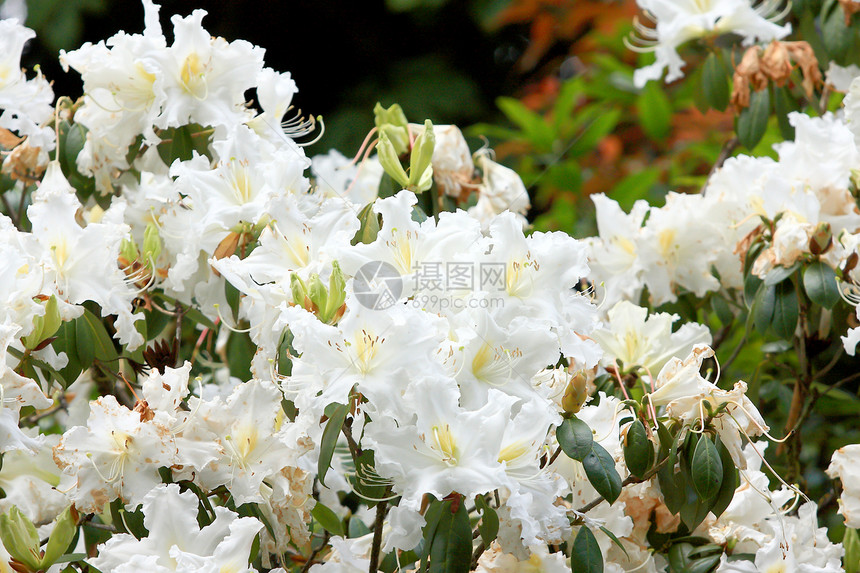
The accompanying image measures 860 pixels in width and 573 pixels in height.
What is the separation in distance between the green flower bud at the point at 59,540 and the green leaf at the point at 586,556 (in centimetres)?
52

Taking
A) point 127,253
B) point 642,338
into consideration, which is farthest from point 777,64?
point 127,253

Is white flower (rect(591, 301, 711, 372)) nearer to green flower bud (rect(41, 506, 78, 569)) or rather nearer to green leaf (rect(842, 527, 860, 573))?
green leaf (rect(842, 527, 860, 573))

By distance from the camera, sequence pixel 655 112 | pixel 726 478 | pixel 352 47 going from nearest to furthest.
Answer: pixel 726 478 < pixel 655 112 < pixel 352 47

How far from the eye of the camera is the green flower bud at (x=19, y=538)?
860mm

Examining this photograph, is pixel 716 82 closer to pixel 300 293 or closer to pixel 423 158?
pixel 423 158

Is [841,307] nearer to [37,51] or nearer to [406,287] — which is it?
[406,287]

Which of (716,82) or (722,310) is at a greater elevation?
(716,82)

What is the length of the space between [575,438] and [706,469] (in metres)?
0.14

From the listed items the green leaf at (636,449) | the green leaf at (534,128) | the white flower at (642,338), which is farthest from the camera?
the green leaf at (534,128)

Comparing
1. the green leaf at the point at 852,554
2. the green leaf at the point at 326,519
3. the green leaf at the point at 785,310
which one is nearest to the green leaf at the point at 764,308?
the green leaf at the point at 785,310

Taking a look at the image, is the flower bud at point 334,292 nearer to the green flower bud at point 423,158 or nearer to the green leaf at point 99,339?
the green flower bud at point 423,158

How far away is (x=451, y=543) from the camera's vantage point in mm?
842

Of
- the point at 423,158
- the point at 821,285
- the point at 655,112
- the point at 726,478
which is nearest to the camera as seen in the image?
the point at 726,478

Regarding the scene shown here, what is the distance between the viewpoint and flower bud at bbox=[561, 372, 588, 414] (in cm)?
91
